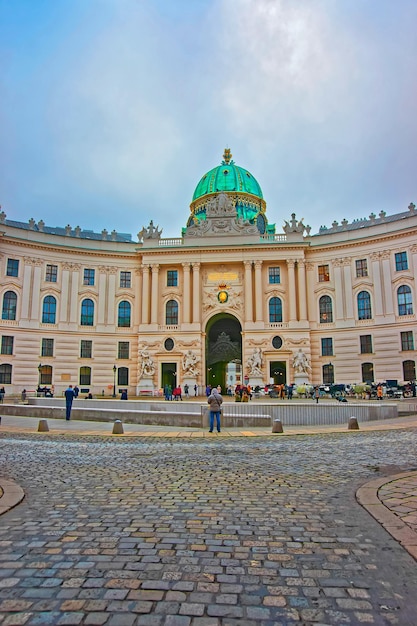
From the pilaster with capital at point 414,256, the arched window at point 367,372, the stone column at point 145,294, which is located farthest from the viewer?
the stone column at point 145,294

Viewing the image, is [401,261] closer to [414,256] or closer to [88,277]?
[414,256]

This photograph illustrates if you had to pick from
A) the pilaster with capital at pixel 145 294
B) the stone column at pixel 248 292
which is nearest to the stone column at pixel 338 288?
the stone column at pixel 248 292

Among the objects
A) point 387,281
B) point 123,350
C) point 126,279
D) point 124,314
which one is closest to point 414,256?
point 387,281

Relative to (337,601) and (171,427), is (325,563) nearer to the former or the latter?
(337,601)

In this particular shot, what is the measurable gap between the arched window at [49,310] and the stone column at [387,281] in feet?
119

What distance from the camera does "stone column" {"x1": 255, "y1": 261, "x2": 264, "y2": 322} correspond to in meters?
50.9

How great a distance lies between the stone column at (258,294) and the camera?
50938 millimetres

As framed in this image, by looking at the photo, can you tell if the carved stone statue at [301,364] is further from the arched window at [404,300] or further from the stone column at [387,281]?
the arched window at [404,300]

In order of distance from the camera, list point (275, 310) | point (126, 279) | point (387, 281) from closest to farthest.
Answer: point (387, 281) → point (275, 310) → point (126, 279)

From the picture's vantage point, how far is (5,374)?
151 ft

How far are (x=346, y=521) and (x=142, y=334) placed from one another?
4666 centimetres

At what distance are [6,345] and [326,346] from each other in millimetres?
34236

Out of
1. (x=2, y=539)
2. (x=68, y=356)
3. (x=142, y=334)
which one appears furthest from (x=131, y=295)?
(x=2, y=539)

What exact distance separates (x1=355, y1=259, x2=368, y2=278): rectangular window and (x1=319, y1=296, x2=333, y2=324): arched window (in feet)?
13.7
